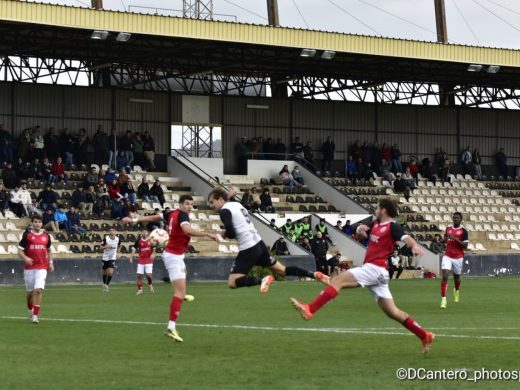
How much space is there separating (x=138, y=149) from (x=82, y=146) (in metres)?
3.16

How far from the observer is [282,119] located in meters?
61.5

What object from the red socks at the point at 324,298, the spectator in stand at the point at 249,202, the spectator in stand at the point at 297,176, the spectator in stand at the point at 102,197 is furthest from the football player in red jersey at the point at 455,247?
the spectator in stand at the point at 297,176

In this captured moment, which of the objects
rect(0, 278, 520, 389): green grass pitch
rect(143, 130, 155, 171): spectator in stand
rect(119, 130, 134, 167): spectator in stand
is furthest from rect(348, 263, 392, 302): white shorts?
rect(143, 130, 155, 171): spectator in stand

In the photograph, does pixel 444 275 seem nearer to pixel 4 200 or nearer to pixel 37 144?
pixel 4 200

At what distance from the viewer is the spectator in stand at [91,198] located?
1858 inches

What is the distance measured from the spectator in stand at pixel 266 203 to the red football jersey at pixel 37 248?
29670 millimetres

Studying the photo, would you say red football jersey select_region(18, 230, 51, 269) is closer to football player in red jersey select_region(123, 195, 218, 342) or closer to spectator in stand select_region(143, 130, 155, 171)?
football player in red jersey select_region(123, 195, 218, 342)

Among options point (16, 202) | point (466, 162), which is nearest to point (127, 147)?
point (16, 202)

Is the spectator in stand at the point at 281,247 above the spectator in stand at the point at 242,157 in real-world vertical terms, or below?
below

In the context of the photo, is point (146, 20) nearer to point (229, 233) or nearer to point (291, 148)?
point (291, 148)

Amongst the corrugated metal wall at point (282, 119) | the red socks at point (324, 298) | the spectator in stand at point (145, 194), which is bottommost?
the red socks at point (324, 298)

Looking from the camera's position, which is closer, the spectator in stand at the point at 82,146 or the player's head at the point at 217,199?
the player's head at the point at 217,199

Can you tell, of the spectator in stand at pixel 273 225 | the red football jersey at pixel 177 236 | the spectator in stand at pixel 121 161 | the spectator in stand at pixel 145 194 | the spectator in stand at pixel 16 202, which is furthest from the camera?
the spectator in stand at pixel 121 161

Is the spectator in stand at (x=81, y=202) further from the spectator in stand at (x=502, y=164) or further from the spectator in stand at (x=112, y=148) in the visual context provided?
the spectator in stand at (x=502, y=164)
